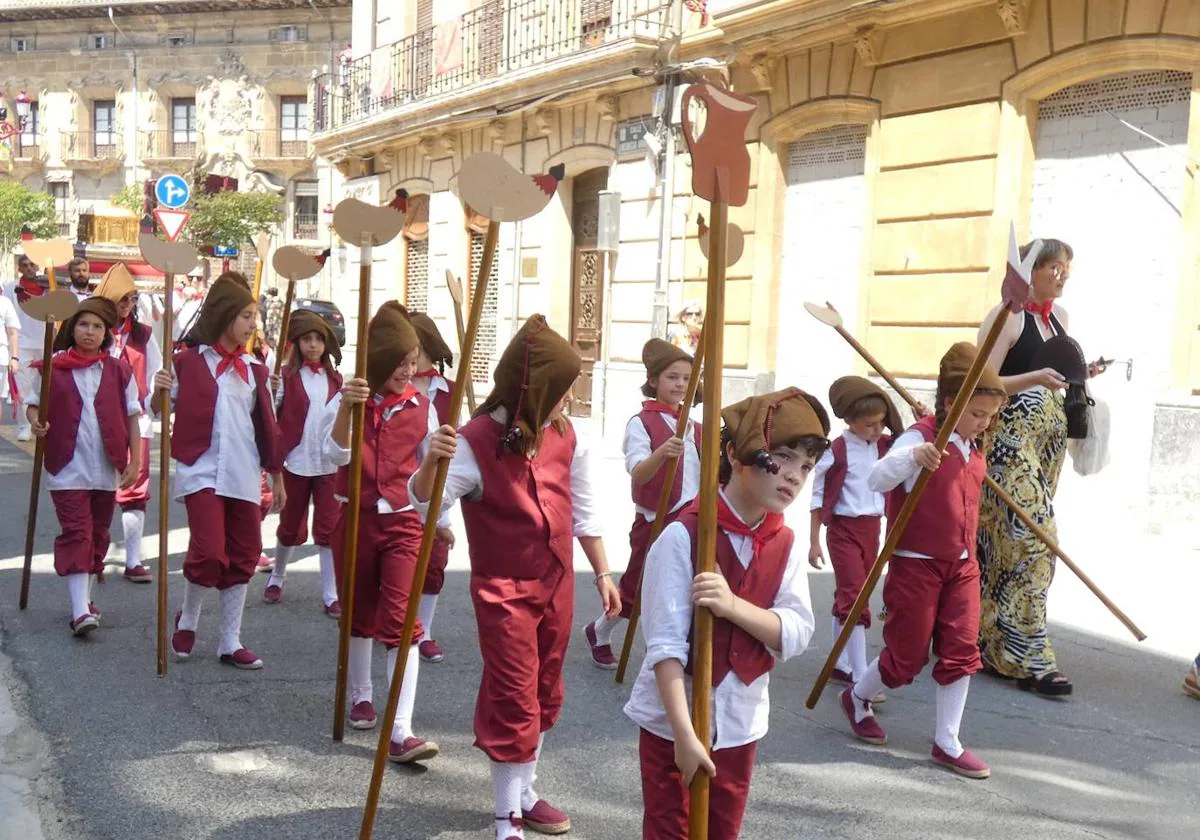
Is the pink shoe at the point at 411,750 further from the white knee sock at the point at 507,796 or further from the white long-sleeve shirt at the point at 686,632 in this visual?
the white long-sleeve shirt at the point at 686,632

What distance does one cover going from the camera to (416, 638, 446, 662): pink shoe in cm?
562

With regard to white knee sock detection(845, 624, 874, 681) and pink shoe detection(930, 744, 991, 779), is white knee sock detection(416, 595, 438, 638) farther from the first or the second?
pink shoe detection(930, 744, 991, 779)

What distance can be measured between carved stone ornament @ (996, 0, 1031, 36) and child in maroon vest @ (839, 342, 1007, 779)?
692 cm

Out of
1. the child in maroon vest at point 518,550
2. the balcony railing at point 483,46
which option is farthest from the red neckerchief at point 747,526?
the balcony railing at point 483,46

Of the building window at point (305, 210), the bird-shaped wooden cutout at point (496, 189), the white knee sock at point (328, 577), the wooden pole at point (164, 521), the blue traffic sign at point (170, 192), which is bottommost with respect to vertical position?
the white knee sock at point (328, 577)

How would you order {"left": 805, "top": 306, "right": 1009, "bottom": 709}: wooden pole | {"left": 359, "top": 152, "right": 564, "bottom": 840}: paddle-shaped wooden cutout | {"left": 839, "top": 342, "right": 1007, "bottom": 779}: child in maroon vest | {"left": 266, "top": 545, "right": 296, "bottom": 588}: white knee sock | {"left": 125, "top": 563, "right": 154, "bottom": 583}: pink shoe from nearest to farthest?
{"left": 805, "top": 306, "right": 1009, "bottom": 709}: wooden pole, {"left": 359, "top": 152, "right": 564, "bottom": 840}: paddle-shaped wooden cutout, {"left": 839, "top": 342, "right": 1007, "bottom": 779}: child in maroon vest, {"left": 266, "top": 545, "right": 296, "bottom": 588}: white knee sock, {"left": 125, "top": 563, "right": 154, "bottom": 583}: pink shoe

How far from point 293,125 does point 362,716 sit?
41.6 m

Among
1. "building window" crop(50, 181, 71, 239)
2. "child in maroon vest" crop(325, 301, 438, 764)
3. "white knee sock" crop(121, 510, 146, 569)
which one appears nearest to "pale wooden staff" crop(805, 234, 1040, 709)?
"child in maroon vest" crop(325, 301, 438, 764)

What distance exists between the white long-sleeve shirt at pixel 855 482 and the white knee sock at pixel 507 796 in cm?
222

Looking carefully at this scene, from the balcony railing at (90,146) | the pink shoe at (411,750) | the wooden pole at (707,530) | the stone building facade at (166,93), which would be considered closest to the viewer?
the wooden pole at (707,530)

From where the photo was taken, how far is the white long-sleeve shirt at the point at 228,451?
211 inches

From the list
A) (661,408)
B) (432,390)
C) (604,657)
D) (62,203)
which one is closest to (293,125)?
(62,203)

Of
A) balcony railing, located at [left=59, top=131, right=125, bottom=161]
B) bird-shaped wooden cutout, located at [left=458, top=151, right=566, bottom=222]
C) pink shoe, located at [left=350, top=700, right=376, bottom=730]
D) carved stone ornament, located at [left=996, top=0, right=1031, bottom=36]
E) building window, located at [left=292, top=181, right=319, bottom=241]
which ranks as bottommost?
pink shoe, located at [left=350, top=700, right=376, bottom=730]

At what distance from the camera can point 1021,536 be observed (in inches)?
213
